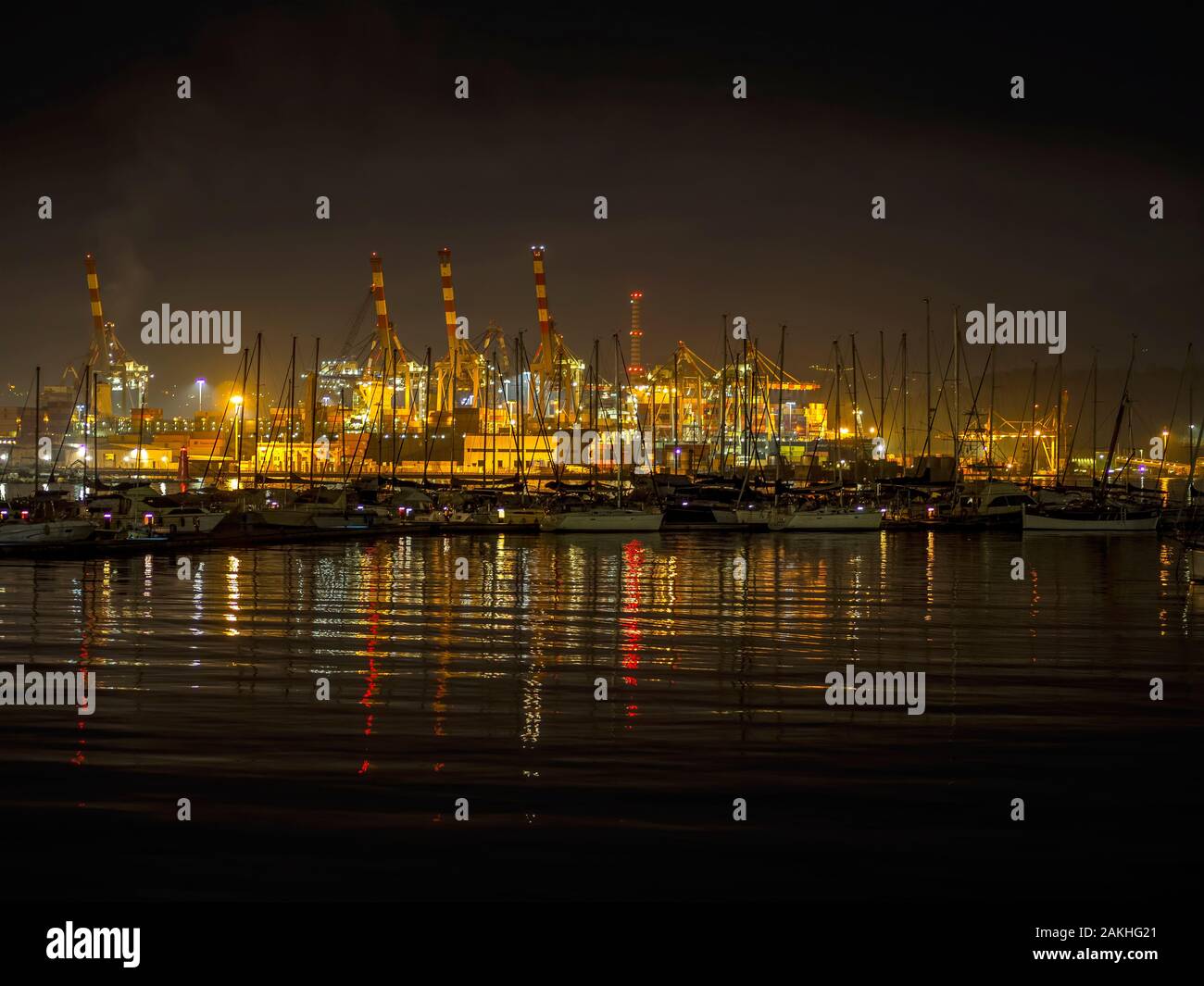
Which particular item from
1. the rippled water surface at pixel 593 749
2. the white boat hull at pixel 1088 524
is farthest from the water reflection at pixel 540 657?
the white boat hull at pixel 1088 524

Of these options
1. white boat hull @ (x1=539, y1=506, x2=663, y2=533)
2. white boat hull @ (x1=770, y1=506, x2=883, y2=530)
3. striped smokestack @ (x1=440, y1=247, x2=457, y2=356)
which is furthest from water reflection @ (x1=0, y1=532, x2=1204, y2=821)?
striped smokestack @ (x1=440, y1=247, x2=457, y2=356)

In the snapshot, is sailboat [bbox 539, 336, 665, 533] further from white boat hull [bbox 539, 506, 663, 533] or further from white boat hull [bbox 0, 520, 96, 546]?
white boat hull [bbox 0, 520, 96, 546]

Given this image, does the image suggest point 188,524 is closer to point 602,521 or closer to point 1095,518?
point 602,521

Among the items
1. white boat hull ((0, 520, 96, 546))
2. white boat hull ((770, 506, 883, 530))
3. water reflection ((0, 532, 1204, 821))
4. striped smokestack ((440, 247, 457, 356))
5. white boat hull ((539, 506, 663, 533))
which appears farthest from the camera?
striped smokestack ((440, 247, 457, 356))

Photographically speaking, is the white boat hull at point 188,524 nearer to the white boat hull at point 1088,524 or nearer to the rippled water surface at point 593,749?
the rippled water surface at point 593,749

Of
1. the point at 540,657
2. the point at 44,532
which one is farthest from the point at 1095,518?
the point at 540,657
